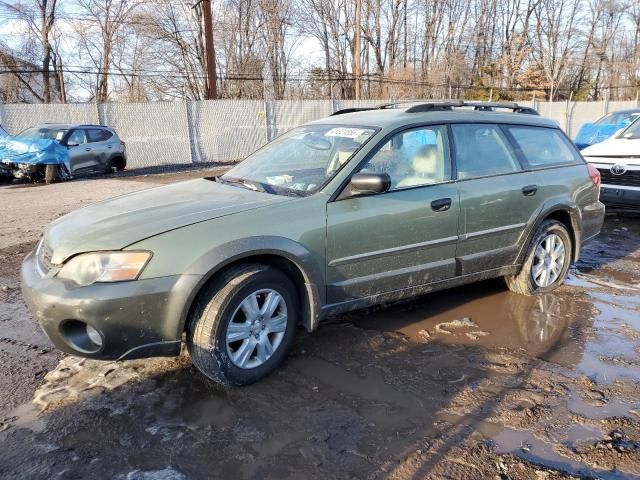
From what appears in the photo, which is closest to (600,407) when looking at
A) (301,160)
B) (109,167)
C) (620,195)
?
(301,160)

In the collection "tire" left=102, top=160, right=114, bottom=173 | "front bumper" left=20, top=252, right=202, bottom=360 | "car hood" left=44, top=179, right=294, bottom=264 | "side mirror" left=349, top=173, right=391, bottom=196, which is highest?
"side mirror" left=349, top=173, right=391, bottom=196

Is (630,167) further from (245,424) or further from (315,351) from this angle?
(245,424)

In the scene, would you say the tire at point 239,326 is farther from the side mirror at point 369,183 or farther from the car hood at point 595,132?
the car hood at point 595,132

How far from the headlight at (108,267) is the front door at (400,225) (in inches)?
46.5

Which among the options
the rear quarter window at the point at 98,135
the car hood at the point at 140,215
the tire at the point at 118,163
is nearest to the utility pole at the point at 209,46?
the tire at the point at 118,163

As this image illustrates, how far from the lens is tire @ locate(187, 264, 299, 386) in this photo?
3053mm

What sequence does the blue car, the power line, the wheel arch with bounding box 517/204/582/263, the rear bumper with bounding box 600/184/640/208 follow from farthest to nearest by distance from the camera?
1. the power line
2. the blue car
3. the rear bumper with bounding box 600/184/640/208
4. the wheel arch with bounding box 517/204/582/263

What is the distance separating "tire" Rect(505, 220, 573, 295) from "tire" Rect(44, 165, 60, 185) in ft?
38.7

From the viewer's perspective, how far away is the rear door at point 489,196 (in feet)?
13.8

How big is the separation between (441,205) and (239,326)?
175cm

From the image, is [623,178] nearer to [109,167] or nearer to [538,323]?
[538,323]

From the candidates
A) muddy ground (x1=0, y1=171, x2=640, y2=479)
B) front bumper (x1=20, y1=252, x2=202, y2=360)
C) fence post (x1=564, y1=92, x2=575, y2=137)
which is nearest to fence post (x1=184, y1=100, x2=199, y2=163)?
muddy ground (x1=0, y1=171, x2=640, y2=479)

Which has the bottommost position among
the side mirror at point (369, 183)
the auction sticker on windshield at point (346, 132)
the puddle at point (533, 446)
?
the puddle at point (533, 446)

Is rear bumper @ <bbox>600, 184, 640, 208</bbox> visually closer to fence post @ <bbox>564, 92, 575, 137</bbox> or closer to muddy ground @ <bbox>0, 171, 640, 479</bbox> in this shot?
muddy ground @ <bbox>0, 171, 640, 479</bbox>
